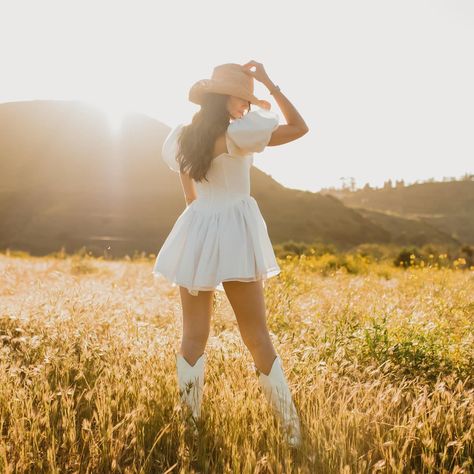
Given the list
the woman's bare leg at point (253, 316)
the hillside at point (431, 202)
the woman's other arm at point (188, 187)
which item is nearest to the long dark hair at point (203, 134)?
the woman's other arm at point (188, 187)

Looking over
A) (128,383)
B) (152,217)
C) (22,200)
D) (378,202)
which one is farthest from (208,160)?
(378,202)

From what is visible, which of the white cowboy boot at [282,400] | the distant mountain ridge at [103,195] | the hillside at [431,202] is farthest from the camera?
the hillside at [431,202]

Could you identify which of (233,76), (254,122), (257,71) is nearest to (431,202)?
(257,71)

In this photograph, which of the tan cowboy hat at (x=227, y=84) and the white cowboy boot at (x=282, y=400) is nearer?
the white cowboy boot at (x=282, y=400)

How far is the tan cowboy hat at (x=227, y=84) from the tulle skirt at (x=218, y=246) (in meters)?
0.52

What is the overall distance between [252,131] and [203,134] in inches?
10.3

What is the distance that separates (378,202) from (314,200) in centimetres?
3284

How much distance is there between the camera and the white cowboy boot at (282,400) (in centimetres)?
266

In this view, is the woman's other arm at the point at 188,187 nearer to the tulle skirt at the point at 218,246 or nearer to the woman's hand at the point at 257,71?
the tulle skirt at the point at 218,246

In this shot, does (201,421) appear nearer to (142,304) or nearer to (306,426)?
(306,426)

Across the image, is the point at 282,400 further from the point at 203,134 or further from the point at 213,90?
the point at 213,90

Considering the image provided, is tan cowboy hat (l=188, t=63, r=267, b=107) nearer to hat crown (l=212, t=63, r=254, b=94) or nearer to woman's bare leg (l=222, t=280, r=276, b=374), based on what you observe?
hat crown (l=212, t=63, r=254, b=94)

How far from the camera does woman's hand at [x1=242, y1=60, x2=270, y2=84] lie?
2.90 meters

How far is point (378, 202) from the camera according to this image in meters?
111
